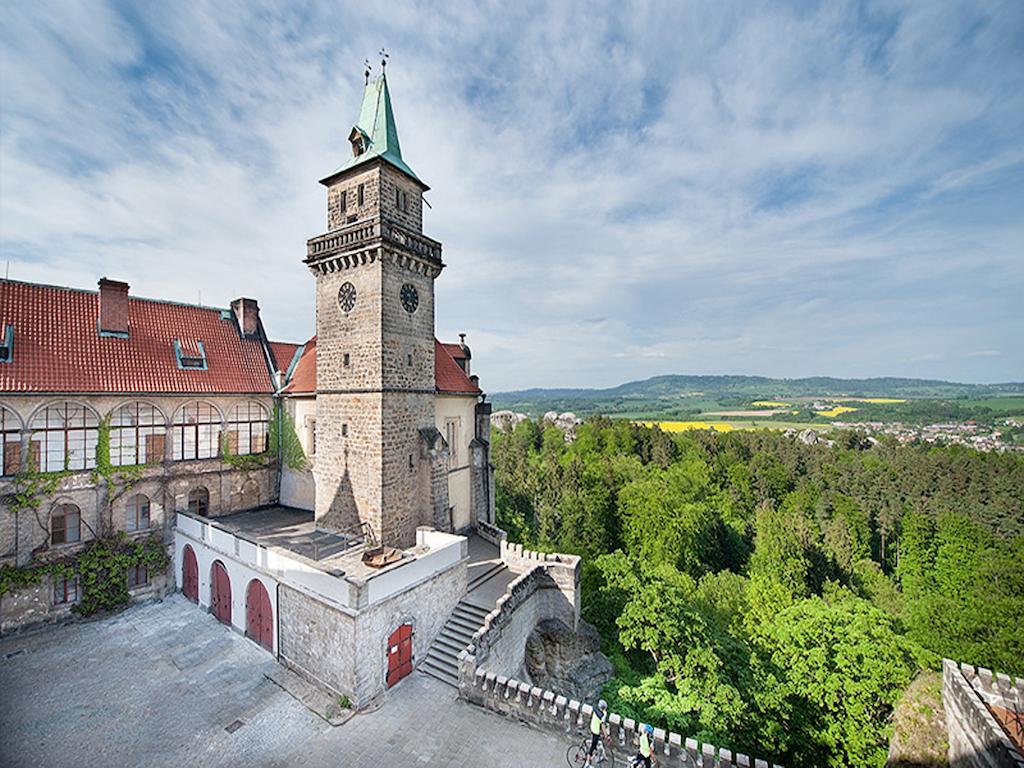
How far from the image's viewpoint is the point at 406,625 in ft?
50.0

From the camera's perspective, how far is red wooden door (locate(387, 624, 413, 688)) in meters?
14.7

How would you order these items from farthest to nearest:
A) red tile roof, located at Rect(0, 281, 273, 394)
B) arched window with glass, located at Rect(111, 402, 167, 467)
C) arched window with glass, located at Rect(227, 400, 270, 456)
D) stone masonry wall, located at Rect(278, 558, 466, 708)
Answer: arched window with glass, located at Rect(227, 400, 270, 456) → arched window with glass, located at Rect(111, 402, 167, 467) → red tile roof, located at Rect(0, 281, 273, 394) → stone masonry wall, located at Rect(278, 558, 466, 708)

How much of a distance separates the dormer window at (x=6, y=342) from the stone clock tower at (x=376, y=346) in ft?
38.1

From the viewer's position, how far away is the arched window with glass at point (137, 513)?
817 inches

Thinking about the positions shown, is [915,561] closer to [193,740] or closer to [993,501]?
[993,501]

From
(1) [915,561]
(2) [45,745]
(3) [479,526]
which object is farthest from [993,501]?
(2) [45,745]

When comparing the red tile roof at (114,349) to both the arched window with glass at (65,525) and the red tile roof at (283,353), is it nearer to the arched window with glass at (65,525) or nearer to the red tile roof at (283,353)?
the red tile roof at (283,353)

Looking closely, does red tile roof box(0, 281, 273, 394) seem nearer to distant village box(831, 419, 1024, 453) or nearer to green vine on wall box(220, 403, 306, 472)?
green vine on wall box(220, 403, 306, 472)

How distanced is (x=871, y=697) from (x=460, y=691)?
14.5m

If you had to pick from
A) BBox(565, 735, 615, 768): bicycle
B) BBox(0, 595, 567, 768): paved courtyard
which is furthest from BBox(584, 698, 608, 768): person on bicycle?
BBox(0, 595, 567, 768): paved courtyard

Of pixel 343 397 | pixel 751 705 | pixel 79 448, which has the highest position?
pixel 343 397

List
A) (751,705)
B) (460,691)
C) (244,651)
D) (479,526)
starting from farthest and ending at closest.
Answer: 1. (479,526)
2. (751,705)
3. (244,651)
4. (460,691)

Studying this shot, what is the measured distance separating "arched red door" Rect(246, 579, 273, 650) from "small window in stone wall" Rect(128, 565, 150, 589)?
7213 mm

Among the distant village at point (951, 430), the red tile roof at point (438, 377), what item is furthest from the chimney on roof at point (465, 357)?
the distant village at point (951, 430)
